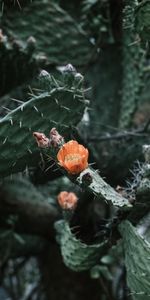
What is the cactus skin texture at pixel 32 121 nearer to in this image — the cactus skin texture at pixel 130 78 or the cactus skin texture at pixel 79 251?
the cactus skin texture at pixel 79 251

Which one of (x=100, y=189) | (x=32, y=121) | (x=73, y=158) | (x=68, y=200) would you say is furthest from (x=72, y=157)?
(x=68, y=200)

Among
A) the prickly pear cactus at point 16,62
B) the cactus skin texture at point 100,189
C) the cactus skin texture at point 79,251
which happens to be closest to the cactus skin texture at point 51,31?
the prickly pear cactus at point 16,62

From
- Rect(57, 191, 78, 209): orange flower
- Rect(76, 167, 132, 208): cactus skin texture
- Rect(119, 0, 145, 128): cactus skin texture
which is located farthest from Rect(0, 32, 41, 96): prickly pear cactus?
Rect(76, 167, 132, 208): cactus skin texture

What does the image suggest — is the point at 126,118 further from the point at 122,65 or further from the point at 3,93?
the point at 3,93

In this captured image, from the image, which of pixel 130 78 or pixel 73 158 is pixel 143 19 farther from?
pixel 130 78

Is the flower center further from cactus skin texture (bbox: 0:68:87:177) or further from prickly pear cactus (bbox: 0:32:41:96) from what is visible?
prickly pear cactus (bbox: 0:32:41:96)

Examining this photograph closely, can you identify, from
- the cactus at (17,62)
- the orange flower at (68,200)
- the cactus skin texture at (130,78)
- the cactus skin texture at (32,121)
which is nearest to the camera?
the cactus skin texture at (32,121)

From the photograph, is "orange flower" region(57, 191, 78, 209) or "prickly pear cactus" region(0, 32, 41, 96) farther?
"prickly pear cactus" region(0, 32, 41, 96)
